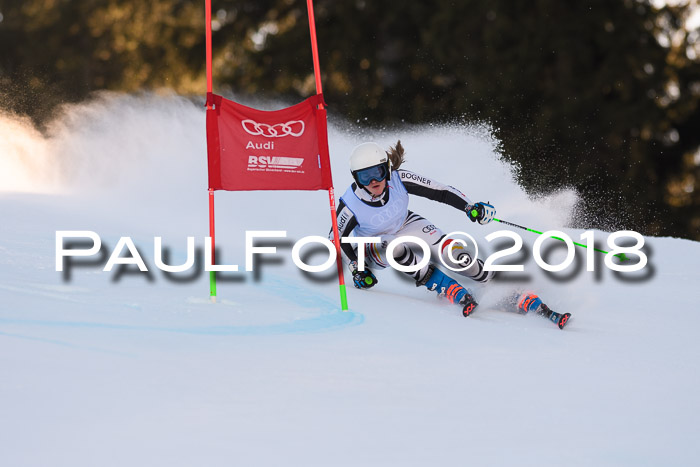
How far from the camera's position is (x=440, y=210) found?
11.1m

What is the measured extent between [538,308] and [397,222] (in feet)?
3.91

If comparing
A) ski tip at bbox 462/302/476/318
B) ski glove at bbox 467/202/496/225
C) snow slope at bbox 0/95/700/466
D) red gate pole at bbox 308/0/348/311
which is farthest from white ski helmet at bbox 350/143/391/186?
ski tip at bbox 462/302/476/318

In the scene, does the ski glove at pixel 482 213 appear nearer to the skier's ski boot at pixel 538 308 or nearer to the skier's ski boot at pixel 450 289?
the skier's ski boot at pixel 450 289

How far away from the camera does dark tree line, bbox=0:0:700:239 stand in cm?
1686

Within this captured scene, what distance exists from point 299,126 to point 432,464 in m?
2.90

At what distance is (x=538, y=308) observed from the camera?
18.3 feet

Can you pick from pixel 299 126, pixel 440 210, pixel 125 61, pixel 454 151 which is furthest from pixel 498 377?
pixel 125 61

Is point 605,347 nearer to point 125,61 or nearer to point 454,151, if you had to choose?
point 454,151

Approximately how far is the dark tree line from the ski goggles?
30.7 ft

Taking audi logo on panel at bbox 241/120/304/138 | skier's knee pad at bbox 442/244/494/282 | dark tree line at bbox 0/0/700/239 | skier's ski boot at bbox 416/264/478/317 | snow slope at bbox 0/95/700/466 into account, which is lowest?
snow slope at bbox 0/95/700/466

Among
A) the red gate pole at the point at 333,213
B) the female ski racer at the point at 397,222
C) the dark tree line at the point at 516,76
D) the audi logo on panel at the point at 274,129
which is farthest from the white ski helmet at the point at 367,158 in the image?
the dark tree line at the point at 516,76

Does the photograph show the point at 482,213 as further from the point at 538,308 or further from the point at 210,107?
the point at 210,107

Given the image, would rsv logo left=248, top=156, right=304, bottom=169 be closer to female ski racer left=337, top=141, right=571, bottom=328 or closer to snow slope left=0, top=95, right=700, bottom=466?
female ski racer left=337, top=141, right=571, bottom=328

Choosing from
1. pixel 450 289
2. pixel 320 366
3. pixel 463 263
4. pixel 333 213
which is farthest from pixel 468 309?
pixel 320 366
